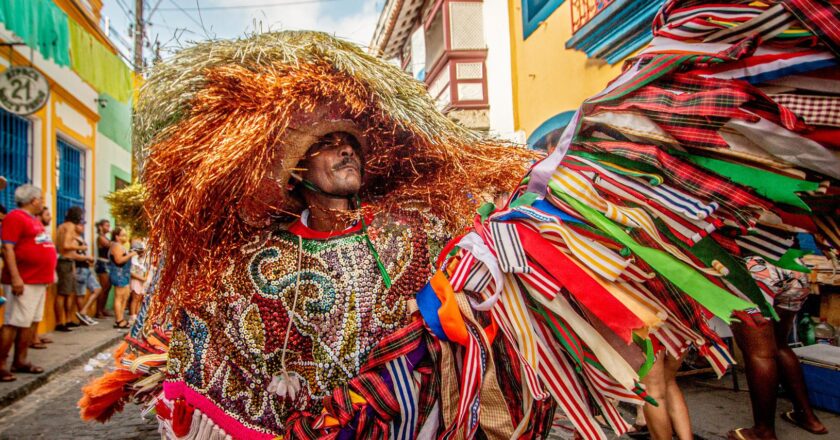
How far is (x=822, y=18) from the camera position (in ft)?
2.76

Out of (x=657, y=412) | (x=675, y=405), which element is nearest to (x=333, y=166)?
(x=657, y=412)

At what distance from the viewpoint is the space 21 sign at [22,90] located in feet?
20.7

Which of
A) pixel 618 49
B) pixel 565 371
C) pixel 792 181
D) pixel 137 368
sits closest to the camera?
pixel 792 181

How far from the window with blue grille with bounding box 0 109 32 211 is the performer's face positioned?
22.9 feet

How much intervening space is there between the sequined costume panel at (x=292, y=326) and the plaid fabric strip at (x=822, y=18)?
1.12 m

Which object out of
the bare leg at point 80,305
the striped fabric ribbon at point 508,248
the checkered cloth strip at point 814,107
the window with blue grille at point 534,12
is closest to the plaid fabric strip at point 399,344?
the striped fabric ribbon at point 508,248

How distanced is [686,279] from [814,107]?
38 cm

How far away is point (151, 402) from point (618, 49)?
525 centimetres

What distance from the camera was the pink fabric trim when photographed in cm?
155

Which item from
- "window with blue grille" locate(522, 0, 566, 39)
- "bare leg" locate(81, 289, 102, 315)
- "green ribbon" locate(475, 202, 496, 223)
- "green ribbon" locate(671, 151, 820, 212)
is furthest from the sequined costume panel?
"bare leg" locate(81, 289, 102, 315)

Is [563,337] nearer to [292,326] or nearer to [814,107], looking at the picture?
[814,107]

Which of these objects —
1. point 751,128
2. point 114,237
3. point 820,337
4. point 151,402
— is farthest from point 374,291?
point 114,237

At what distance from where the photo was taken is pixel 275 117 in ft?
5.04

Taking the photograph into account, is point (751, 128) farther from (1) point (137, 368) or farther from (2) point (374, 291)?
(1) point (137, 368)
